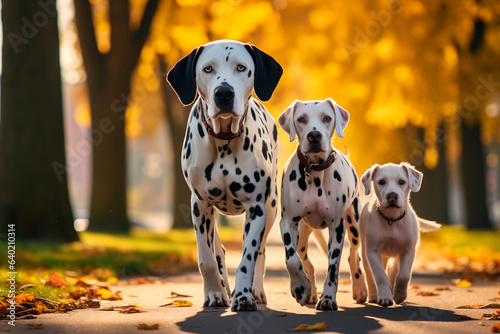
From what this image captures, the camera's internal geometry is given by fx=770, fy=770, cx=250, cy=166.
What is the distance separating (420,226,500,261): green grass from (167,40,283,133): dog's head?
8.81 meters

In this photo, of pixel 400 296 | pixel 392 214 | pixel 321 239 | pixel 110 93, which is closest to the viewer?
pixel 400 296

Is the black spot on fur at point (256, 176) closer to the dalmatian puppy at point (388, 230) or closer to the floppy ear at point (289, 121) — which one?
the floppy ear at point (289, 121)

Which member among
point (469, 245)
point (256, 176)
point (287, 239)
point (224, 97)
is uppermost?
point (224, 97)

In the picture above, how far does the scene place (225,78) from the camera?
267 inches

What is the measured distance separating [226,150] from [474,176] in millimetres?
17326

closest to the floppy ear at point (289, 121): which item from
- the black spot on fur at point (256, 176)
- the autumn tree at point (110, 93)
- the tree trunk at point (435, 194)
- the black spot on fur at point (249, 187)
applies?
the black spot on fur at point (256, 176)

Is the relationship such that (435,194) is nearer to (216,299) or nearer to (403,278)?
(403,278)

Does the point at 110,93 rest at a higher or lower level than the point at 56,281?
higher

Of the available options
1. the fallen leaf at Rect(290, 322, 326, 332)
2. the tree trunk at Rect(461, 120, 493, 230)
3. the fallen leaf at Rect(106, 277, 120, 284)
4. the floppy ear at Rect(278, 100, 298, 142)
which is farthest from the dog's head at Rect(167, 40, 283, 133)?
the tree trunk at Rect(461, 120, 493, 230)

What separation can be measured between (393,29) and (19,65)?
9.45 metres

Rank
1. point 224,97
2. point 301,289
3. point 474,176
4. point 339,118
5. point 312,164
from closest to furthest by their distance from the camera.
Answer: point 224,97
point 301,289
point 312,164
point 339,118
point 474,176

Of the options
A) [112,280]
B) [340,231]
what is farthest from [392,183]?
[112,280]

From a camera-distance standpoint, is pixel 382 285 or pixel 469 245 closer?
pixel 382 285

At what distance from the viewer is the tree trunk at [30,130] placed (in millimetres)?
13430
